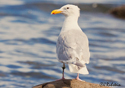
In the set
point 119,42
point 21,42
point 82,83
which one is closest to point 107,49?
point 119,42

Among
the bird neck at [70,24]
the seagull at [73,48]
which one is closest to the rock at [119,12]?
the bird neck at [70,24]

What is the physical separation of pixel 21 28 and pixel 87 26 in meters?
3.52

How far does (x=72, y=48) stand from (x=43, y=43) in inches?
287

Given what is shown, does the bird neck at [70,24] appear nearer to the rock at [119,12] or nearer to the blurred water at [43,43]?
the blurred water at [43,43]

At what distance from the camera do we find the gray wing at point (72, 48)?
553cm

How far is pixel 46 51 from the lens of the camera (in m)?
11.8

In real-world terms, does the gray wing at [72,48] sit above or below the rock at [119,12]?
below

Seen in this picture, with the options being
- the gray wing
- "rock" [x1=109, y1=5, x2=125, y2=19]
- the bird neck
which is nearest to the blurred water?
"rock" [x1=109, y1=5, x2=125, y2=19]

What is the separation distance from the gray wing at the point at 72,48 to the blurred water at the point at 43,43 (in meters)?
2.90

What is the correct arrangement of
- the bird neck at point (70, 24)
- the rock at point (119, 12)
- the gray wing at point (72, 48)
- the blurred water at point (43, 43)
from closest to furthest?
the gray wing at point (72, 48) → the bird neck at point (70, 24) → the blurred water at point (43, 43) → the rock at point (119, 12)

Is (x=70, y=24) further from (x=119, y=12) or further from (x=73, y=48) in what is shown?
(x=119, y=12)

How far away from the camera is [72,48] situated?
566 cm

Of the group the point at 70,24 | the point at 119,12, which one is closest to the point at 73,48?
the point at 70,24

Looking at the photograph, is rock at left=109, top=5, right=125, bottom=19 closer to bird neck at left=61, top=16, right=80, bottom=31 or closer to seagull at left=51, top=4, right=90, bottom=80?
bird neck at left=61, top=16, right=80, bottom=31
